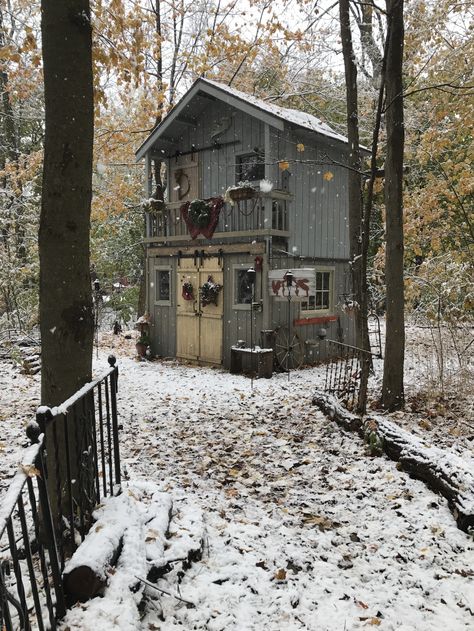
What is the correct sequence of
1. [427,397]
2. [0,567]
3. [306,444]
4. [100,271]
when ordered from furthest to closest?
[100,271]
[427,397]
[306,444]
[0,567]

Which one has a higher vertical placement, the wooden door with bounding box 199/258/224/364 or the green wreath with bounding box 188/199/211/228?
the green wreath with bounding box 188/199/211/228

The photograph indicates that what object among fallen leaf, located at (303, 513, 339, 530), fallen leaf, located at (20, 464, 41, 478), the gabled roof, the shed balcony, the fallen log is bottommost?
fallen leaf, located at (303, 513, 339, 530)

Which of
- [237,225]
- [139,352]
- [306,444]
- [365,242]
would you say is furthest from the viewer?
[139,352]

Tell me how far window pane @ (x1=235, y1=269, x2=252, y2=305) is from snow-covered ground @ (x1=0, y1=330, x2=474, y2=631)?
14.6 feet

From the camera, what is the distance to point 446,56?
10820 mm

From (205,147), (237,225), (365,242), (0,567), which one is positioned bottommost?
(0,567)

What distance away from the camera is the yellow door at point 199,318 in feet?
41.2

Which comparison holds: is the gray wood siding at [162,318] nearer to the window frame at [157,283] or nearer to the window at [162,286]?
the window frame at [157,283]

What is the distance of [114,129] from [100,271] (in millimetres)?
7866

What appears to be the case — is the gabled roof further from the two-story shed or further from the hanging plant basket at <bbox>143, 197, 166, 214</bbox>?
the hanging plant basket at <bbox>143, 197, 166, 214</bbox>

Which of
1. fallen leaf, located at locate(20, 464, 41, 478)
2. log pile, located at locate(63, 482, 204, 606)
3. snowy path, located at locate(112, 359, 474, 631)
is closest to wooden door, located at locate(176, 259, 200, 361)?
snowy path, located at locate(112, 359, 474, 631)

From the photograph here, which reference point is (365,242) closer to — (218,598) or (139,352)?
(218,598)

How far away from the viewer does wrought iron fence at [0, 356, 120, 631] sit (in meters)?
2.10

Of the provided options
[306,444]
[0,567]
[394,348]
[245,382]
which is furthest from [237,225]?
[0,567]
